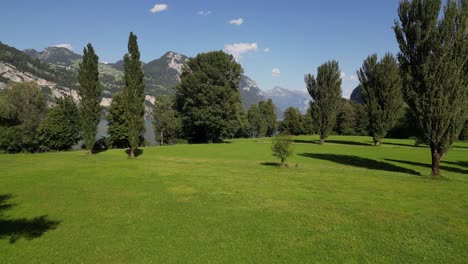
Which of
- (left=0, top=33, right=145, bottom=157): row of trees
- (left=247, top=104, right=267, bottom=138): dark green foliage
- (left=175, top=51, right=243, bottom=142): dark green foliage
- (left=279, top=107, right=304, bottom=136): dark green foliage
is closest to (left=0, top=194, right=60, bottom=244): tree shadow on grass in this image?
(left=0, top=33, right=145, bottom=157): row of trees

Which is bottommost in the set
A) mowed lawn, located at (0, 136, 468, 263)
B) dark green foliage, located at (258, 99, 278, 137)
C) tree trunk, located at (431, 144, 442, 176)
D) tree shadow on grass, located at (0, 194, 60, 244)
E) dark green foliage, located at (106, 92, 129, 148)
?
tree shadow on grass, located at (0, 194, 60, 244)

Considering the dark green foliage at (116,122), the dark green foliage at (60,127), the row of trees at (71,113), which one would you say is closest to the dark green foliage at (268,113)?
the dark green foliage at (116,122)

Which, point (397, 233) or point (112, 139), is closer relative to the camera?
point (397, 233)

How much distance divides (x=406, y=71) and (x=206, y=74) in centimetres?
4658

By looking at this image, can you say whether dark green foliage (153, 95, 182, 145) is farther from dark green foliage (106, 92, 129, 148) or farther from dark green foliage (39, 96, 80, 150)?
dark green foliage (39, 96, 80, 150)

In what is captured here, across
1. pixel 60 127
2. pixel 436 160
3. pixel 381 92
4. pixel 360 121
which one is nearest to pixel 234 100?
pixel 381 92

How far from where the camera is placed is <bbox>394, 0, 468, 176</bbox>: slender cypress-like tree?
2475 centimetres

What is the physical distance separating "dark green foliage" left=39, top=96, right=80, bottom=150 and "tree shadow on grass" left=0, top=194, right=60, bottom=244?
48331 mm

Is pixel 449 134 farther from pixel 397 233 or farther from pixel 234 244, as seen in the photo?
pixel 234 244

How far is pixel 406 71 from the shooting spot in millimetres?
27859

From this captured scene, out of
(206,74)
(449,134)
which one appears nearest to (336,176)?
(449,134)

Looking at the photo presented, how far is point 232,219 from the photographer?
14.4 m

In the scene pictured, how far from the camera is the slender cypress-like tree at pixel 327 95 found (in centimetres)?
6494

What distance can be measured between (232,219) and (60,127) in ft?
182
